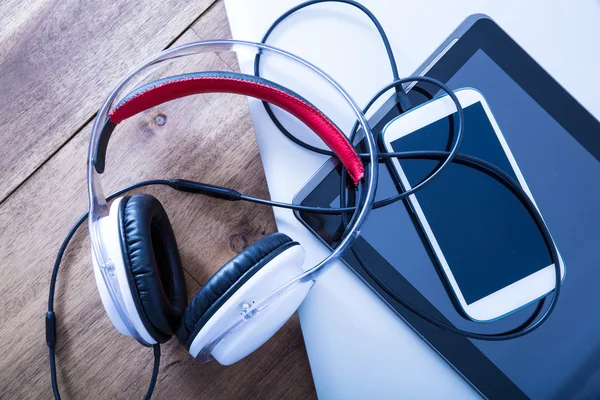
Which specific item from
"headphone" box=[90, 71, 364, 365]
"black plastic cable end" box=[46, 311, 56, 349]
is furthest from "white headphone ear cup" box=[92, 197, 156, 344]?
"black plastic cable end" box=[46, 311, 56, 349]

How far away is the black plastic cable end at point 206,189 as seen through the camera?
532 mm

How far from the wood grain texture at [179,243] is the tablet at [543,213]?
0.37 feet

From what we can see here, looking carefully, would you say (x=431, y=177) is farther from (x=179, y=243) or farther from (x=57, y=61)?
(x=57, y=61)

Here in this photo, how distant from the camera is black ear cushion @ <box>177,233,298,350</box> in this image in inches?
17.8

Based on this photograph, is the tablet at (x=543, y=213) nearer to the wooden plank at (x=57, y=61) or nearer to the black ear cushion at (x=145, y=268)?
the black ear cushion at (x=145, y=268)

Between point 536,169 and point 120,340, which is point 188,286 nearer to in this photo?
point 120,340

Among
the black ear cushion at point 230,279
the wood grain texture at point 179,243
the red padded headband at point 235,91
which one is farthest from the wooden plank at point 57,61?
the black ear cushion at point 230,279

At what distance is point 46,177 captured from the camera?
1.87 ft

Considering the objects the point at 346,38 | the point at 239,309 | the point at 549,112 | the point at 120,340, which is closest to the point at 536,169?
the point at 549,112

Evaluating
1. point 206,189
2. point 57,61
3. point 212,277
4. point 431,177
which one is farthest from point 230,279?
point 57,61

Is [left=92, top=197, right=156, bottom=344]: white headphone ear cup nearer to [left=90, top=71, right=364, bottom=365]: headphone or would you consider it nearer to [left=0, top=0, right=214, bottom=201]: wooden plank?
[left=90, top=71, right=364, bottom=365]: headphone

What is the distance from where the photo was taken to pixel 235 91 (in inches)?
18.9

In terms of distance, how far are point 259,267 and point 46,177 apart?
12.5 inches

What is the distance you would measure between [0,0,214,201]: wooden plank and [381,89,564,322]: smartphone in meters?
0.35
